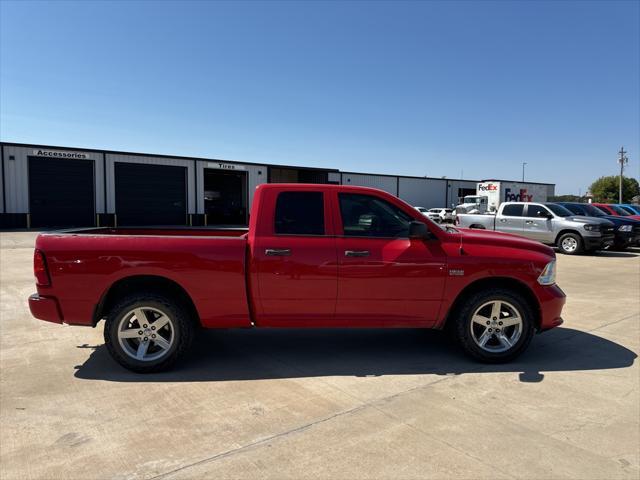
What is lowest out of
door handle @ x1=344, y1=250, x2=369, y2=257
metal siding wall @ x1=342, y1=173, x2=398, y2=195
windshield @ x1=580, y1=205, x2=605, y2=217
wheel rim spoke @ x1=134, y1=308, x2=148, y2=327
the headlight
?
wheel rim spoke @ x1=134, y1=308, x2=148, y2=327

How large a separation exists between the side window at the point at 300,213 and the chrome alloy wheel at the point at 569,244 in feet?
47.2

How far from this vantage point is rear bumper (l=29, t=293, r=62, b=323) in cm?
449

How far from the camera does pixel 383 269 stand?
181 inches

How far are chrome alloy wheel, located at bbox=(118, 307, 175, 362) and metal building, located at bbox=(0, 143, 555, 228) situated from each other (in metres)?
27.5

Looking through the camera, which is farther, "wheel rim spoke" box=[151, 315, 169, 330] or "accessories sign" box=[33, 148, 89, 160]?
"accessories sign" box=[33, 148, 89, 160]

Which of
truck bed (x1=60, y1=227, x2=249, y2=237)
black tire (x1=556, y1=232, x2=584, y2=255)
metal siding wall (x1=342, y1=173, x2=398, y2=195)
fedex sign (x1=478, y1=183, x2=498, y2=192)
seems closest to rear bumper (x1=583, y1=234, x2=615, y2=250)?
black tire (x1=556, y1=232, x2=584, y2=255)

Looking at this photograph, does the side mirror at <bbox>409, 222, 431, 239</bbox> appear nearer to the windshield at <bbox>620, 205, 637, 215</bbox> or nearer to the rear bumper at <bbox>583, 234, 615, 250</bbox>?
the rear bumper at <bbox>583, 234, 615, 250</bbox>

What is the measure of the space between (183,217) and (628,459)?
32.7 metres

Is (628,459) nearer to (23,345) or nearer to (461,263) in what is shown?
(461,263)

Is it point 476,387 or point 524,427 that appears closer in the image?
point 524,427

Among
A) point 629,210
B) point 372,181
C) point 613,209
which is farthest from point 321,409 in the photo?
point 372,181

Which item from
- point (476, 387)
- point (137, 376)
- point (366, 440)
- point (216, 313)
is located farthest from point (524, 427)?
point (137, 376)

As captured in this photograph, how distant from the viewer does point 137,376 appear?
4.51 metres

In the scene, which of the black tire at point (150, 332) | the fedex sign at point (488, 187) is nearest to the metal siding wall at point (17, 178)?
the black tire at point (150, 332)
